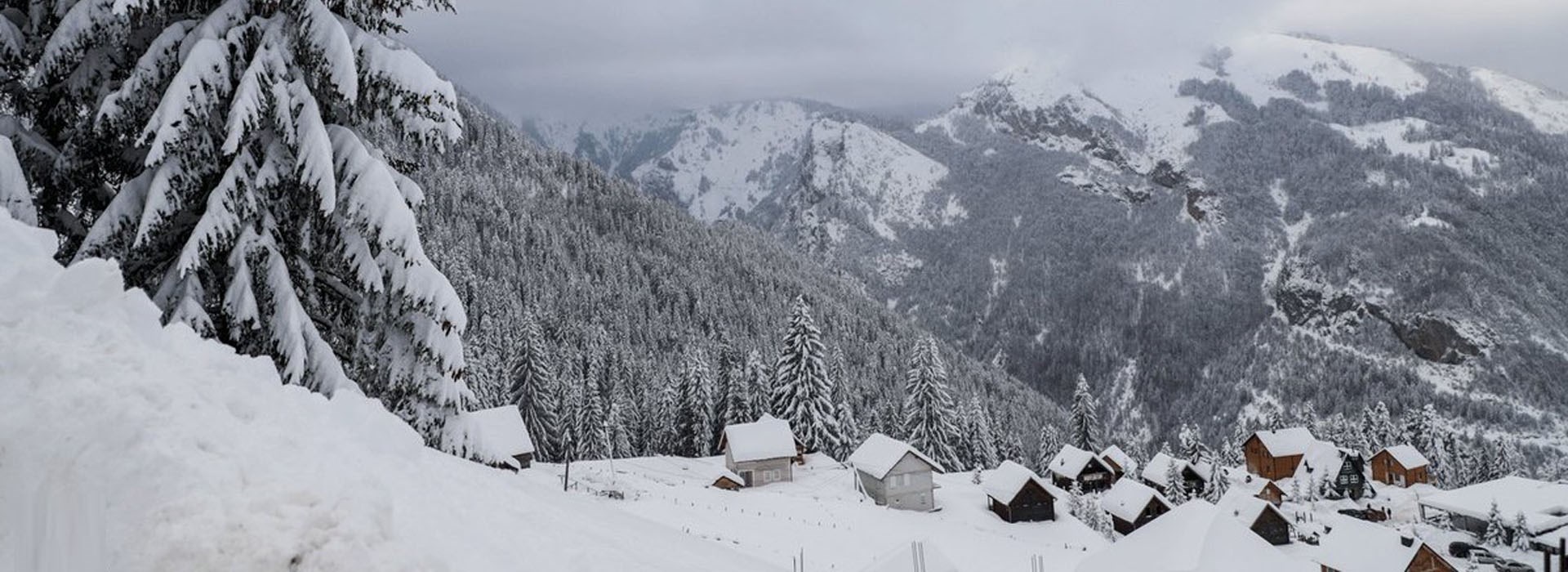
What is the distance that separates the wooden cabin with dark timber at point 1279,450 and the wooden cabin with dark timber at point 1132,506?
37.2m

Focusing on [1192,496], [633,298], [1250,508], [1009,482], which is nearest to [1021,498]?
[1009,482]

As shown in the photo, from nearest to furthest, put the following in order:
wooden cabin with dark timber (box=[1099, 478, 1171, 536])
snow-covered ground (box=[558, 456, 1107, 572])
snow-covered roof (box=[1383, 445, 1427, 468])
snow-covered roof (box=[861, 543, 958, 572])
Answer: snow-covered roof (box=[861, 543, 958, 572]) → snow-covered ground (box=[558, 456, 1107, 572]) → wooden cabin with dark timber (box=[1099, 478, 1171, 536]) → snow-covered roof (box=[1383, 445, 1427, 468])

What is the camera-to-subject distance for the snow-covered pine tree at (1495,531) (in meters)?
49.4

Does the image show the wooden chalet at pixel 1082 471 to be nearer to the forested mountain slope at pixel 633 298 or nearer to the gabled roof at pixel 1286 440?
the forested mountain slope at pixel 633 298

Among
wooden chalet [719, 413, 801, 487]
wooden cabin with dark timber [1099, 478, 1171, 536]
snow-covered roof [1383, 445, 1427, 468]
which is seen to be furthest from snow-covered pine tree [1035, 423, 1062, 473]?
wooden chalet [719, 413, 801, 487]

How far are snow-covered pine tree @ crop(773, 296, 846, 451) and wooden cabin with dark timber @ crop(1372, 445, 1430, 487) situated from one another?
54411 mm

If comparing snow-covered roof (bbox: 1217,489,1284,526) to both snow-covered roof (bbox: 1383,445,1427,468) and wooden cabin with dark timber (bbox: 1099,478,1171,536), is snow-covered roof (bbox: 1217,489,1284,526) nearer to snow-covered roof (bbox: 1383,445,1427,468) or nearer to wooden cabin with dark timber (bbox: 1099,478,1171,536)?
wooden cabin with dark timber (bbox: 1099,478,1171,536)

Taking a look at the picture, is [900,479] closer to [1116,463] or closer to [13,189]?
[1116,463]

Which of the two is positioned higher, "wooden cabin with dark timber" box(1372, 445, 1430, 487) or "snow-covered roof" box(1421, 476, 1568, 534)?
"snow-covered roof" box(1421, 476, 1568, 534)

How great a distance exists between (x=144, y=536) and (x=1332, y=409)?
200 metres

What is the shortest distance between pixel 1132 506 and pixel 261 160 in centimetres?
5354

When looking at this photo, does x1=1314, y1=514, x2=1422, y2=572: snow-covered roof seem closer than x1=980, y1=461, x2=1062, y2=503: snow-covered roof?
Yes

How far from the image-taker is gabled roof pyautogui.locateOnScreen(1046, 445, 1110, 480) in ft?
227

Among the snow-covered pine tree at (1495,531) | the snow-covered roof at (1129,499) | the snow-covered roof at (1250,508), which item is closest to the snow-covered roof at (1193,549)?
the snow-covered roof at (1250,508)
